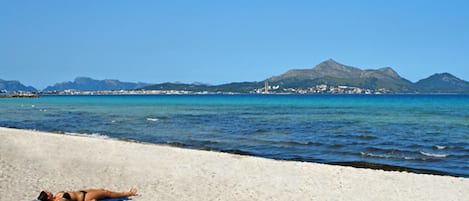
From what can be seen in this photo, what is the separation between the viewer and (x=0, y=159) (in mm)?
15773

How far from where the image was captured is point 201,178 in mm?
13969

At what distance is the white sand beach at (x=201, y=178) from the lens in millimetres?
12031

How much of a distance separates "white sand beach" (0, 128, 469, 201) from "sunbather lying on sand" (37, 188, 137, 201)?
47cm

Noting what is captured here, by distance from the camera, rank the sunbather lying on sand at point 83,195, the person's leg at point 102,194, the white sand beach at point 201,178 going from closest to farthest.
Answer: the sunbather lying on sand at point 83,195 < the person's leg at point 102,194 < the white sand beach at point 201,178

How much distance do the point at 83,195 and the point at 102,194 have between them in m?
0.60

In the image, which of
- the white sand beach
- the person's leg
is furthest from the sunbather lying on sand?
the white sand beach

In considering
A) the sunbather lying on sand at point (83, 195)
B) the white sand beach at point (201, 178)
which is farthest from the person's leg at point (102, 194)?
the white sand beach at point (201, 178)

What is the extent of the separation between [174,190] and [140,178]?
1842 millimetres

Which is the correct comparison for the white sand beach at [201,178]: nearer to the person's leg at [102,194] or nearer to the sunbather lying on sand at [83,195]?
the person's leg at [102,194]

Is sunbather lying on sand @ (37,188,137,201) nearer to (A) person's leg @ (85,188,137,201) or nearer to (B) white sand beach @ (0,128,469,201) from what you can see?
(A) person's leg @ (85,188,137,201)

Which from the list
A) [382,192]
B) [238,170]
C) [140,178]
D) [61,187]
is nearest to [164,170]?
[140,178]

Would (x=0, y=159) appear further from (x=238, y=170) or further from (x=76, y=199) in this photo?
(x=238, y=170)

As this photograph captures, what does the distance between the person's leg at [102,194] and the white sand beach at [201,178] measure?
319mm

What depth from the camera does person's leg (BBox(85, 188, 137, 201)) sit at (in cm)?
1057
